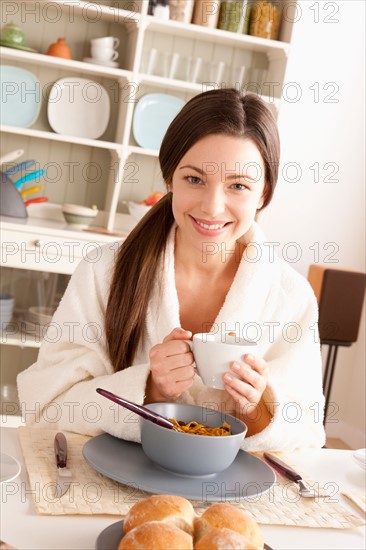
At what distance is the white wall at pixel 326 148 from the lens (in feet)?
13.5

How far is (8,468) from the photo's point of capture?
3.73ft

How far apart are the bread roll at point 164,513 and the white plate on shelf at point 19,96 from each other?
3128mm

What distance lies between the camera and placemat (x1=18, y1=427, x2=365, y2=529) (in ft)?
3.47

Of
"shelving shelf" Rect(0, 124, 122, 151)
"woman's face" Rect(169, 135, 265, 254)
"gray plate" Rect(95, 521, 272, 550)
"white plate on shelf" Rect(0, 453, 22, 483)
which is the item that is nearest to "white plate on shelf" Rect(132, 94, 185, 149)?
"shelving shelf" Rect(0, 124, 122, 151)

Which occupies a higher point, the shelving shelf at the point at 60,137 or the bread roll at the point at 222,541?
the shelving shelf at the point at 60,137

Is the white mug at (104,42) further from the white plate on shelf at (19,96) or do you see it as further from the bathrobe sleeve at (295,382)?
the bathrobe sleeve at (295,382)

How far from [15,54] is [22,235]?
0.84 meters

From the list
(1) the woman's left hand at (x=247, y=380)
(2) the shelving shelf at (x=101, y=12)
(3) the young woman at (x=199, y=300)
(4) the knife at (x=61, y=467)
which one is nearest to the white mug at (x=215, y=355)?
(1) the woman's left hand at (x=247, y=380)

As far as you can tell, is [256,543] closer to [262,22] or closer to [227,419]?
[227,419]

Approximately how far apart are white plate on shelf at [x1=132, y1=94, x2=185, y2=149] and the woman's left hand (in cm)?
272

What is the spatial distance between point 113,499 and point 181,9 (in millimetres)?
3017

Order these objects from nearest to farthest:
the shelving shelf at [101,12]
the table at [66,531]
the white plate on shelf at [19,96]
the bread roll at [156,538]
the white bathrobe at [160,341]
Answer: the bread roll at [156,538]
the table at [66,531]
the white bathrobe at [160,341]
the shelving shelf at [101,12]
the white plate on shelf at [19,96]

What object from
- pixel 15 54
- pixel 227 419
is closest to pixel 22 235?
pixel 15 54

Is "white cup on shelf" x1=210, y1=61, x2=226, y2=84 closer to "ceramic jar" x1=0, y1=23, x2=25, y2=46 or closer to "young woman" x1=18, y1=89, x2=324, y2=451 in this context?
"ceramic jar" x1=0, y1=23, x2=25, y2=46
